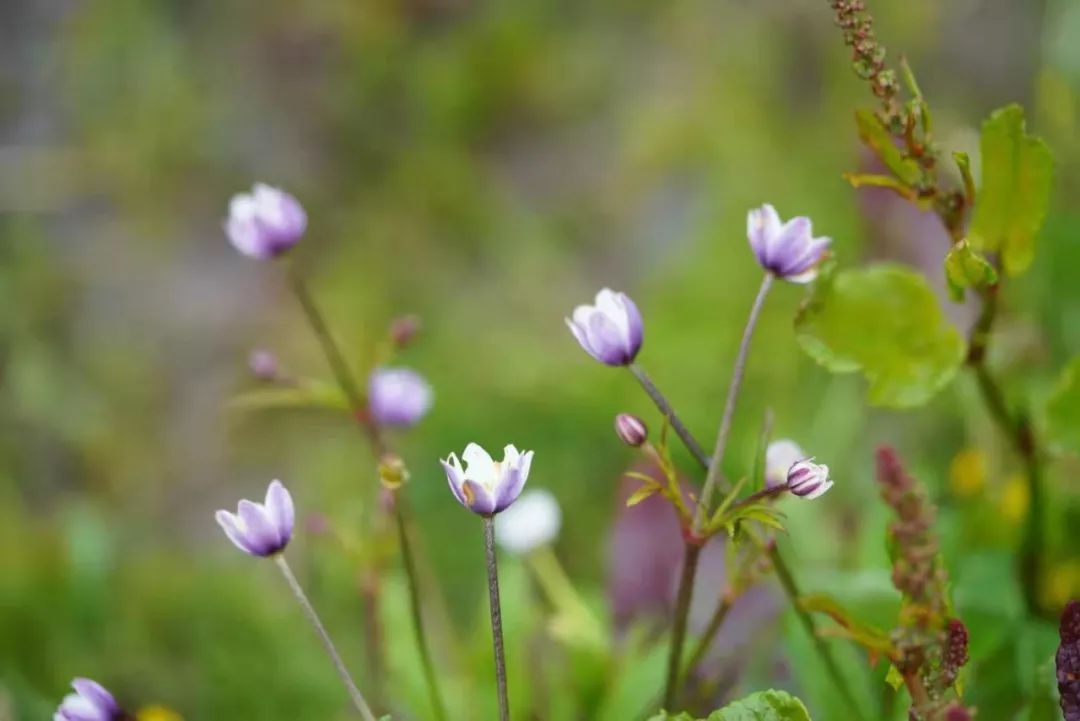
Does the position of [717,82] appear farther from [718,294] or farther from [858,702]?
[858,702]

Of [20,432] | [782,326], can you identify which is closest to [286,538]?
[782,326]

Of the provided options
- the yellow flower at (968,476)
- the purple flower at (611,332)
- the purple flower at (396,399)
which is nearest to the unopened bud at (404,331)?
the purple flower at (396,399)

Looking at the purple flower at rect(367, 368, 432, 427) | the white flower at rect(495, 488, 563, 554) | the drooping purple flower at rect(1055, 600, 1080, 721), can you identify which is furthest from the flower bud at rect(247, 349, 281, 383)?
the drooping purple flower at rect(1055, 600, 1080, 721)

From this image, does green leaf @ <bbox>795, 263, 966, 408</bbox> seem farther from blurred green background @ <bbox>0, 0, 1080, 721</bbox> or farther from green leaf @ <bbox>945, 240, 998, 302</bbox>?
blurred green background @ <bbox>0, 0, 1080, 721</bbox>

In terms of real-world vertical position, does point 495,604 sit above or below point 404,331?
below

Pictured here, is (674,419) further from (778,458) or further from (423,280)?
(423,280)

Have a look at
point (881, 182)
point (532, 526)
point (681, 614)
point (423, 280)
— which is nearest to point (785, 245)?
point (881, 182)
